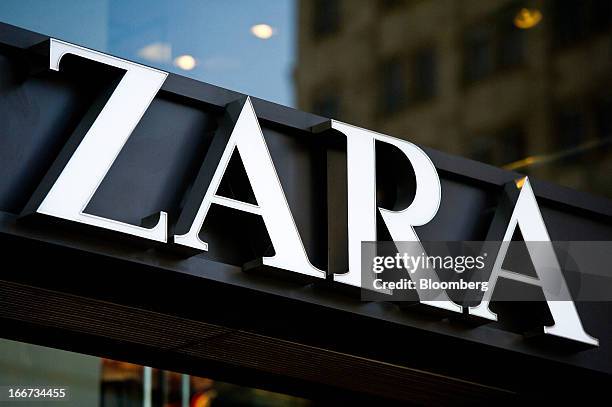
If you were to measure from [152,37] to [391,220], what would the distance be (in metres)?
2.55

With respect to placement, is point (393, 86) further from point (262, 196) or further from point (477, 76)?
point (262, 196)

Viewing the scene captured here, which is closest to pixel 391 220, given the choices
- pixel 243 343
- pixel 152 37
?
pixel 243 343

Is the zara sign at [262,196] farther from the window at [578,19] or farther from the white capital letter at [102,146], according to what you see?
the window at [578,19]

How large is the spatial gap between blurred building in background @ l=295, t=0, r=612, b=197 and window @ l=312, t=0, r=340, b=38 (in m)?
0.03

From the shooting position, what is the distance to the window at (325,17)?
54.4ft

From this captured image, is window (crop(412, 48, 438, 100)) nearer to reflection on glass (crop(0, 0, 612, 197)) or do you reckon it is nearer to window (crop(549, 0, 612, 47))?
reflection on glass (crop(0, 0, 612, 197))

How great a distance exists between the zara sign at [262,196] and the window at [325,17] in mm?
8171

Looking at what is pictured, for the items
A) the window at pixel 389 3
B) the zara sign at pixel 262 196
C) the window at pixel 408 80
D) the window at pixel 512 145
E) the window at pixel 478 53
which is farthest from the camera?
the window at pixel 389 3

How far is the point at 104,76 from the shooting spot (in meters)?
6.94

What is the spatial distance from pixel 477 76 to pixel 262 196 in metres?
13.1

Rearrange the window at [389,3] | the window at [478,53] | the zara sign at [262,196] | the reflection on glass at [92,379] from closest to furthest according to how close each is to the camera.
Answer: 1. the zara sign at [262,196]
2. the reflection on glass at [92,379]
3. the window at [478,53]
4. the window at [389,3]

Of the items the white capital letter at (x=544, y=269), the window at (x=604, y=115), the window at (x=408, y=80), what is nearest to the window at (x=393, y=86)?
the window at (x=408, y=80)

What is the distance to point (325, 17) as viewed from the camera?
18266 mm

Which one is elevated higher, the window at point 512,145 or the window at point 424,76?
the window at point 424,76
